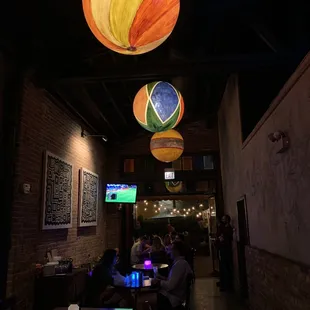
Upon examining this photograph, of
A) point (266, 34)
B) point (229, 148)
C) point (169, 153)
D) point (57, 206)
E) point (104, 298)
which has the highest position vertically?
point (266, 34)

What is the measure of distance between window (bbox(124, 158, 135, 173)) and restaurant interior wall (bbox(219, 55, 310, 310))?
12.8 ft

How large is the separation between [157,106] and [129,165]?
18.7 feet

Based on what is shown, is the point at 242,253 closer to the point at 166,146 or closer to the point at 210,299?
the point at 210,299

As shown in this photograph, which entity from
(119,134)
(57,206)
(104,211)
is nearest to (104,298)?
(57,206)

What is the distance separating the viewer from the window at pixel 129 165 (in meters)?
8.84

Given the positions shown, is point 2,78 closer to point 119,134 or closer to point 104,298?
point 104,298

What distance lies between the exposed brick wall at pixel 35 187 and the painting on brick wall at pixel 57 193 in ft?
0.35

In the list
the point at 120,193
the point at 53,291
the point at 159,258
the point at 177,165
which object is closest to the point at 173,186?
the point at 177,165

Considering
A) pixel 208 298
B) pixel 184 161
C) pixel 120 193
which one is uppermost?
pixel 184 161

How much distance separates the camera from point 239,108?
5570 millimetres

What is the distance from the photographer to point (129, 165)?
29.1 feet

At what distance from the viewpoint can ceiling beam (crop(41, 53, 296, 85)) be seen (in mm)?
3963

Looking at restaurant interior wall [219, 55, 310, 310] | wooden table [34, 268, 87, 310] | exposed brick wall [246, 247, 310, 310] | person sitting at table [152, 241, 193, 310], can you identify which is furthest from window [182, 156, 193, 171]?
wooden table [34, 268, 87, 310]

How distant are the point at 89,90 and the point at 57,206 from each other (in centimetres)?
204
